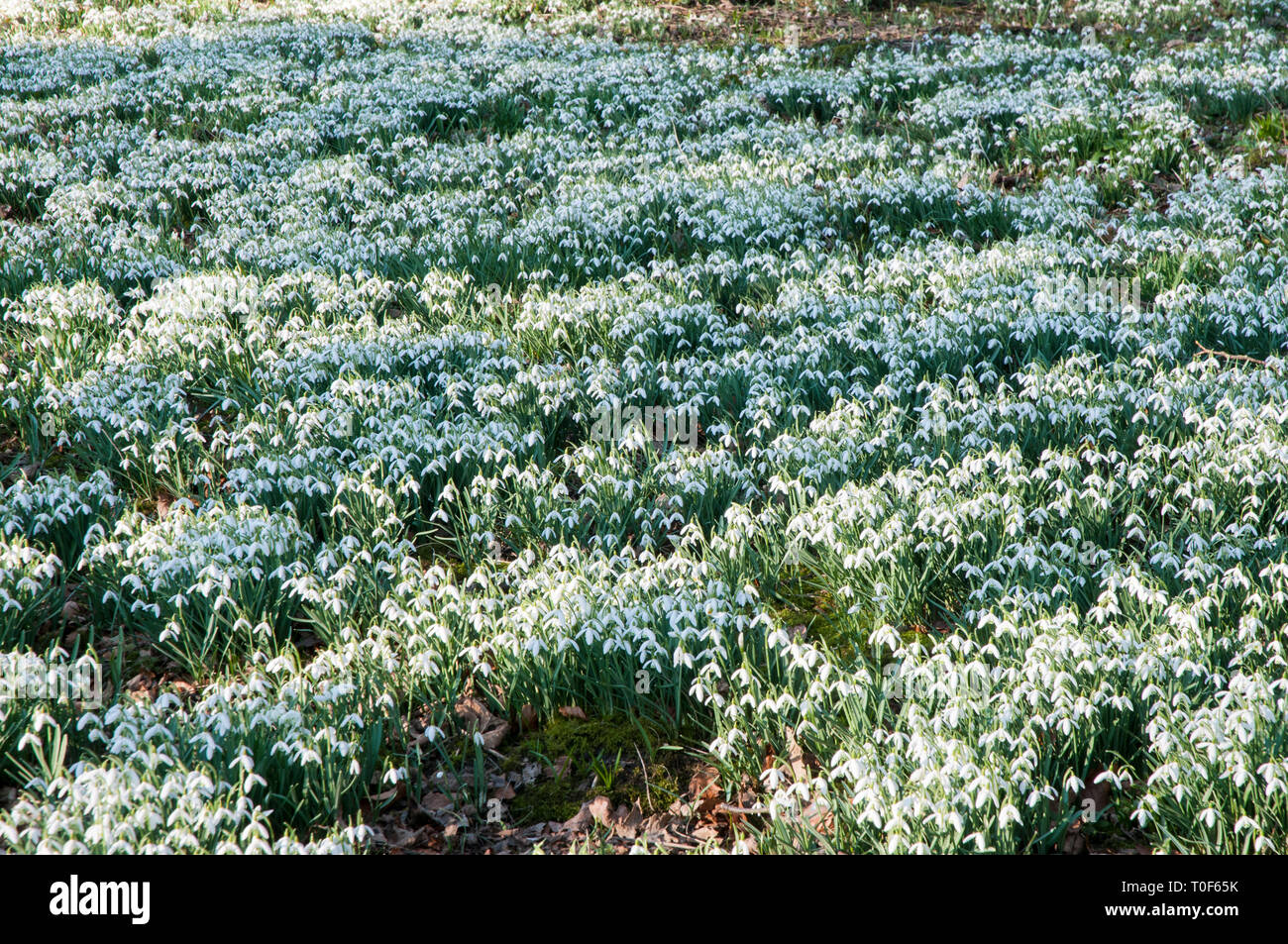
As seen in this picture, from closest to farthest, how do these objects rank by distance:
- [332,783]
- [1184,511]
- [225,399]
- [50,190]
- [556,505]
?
[332,783] → [1184,511] → [556,505] → [225,399] → [50,190]

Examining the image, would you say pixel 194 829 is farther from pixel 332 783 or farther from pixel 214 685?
pixel 214 685

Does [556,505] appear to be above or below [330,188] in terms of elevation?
below

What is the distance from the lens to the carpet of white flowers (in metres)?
3.24

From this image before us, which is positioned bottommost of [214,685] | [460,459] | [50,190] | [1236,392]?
[214,685]

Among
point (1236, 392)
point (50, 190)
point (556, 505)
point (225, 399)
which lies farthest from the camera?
point (50, 190)

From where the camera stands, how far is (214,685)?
3.50m

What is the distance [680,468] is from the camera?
4926mm

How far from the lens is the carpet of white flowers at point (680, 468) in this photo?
128 inches

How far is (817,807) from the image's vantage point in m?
3.30

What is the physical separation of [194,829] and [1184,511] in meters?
4.08
